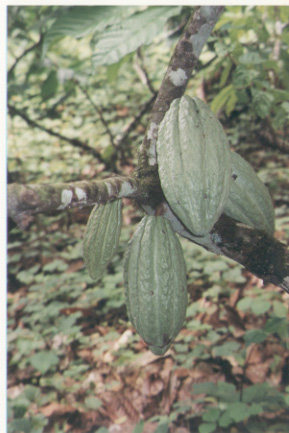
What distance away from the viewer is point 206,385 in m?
2.02

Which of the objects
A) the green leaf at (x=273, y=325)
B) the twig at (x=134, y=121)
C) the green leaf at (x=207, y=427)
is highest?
the twig at (x=134, y=121)

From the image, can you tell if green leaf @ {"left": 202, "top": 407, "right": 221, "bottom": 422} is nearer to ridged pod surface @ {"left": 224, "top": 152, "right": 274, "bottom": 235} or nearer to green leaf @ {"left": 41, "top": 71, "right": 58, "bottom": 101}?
ridged pod surface @ {"left": 224, "top": 152, "right": 274, "bottom": 235}

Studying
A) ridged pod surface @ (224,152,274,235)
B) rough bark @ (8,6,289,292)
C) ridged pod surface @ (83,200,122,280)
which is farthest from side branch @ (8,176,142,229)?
ridged pod surface @ (224,152,274,235)

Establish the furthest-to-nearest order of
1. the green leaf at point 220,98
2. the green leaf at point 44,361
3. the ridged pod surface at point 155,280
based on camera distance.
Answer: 1. the green leaf at point 44,361
2. the green leaf at point 220,98
3. the ridged pod surface at point 155,280

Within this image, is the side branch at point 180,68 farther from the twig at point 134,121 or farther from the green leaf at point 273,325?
the twig at point 134,121

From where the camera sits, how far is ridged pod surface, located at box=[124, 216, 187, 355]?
0.97 meters

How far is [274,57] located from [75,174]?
8.13ft

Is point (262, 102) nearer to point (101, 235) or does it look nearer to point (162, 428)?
point (101, 235)

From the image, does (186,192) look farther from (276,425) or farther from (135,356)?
(135,356)

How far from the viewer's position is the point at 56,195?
2.17 ft

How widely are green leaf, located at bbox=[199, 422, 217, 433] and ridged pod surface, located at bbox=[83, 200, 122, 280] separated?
3.95ft

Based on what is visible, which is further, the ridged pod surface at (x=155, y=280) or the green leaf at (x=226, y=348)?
the green leaf at (x=226, y=348)

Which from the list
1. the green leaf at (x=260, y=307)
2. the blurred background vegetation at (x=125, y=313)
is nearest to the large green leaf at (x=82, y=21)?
the blurred background vegetation at (x=125, y=313)

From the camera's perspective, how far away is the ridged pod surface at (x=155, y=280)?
0.97 m
